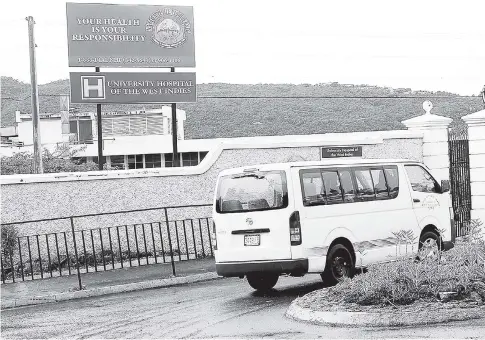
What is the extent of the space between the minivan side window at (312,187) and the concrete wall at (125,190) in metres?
6.55

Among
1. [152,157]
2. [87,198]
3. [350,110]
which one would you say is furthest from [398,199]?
[350,110]

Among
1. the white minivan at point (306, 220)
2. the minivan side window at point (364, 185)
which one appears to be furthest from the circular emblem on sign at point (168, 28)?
the minivan side window at point (364, 185)

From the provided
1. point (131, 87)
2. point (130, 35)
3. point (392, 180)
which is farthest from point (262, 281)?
point (130, 35)

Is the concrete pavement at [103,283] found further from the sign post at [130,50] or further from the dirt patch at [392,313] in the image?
the sign post at [130,50]

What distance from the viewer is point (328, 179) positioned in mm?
12867

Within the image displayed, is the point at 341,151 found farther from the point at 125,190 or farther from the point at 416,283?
the point at 416,283

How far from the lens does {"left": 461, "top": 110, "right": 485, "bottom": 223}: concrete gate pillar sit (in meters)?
20.7

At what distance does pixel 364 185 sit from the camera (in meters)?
13.4

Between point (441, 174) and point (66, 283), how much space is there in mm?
10963

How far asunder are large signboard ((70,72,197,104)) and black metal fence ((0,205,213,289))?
4.71 metres

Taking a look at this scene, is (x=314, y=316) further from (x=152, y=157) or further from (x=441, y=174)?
(x=152, y=157)

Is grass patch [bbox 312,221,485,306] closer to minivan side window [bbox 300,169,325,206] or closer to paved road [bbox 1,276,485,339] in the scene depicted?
paved road [bbox 1,276,485,339]

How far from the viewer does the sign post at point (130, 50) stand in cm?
2170

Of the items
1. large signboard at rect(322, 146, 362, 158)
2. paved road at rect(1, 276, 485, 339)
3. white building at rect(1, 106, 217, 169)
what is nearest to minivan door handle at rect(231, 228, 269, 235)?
paved road at rect(1, 276, 485, 339)
